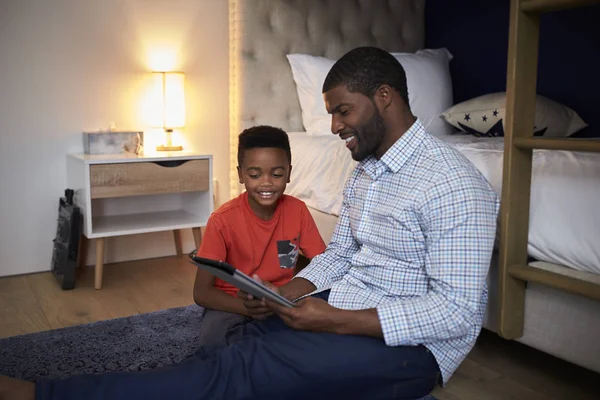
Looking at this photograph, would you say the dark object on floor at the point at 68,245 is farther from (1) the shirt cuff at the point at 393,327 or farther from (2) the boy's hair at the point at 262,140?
(1) the shirt cuff at the point at 393,327

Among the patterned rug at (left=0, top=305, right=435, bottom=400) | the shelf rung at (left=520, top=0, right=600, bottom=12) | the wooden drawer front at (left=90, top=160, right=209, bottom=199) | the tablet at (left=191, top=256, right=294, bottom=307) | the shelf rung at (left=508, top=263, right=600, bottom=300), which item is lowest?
the patterned rug at (left=0, top=305, right=435, bottom=400)

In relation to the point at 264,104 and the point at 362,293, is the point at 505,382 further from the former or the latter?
the point at 264,104

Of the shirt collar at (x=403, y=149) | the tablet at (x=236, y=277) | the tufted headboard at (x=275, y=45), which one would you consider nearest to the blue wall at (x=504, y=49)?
the tufted headboard at (x=275, y=45)

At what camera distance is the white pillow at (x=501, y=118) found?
2.54 metres

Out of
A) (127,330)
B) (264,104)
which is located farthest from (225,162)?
(127,330)

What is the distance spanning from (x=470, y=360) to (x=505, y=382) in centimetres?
16

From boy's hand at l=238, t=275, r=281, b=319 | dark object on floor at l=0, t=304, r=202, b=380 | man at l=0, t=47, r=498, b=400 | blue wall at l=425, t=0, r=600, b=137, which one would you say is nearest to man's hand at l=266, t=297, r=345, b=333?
man at l=0, t=47, r=498, b=400

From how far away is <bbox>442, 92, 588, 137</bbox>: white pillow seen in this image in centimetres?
254

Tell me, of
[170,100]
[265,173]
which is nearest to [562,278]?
[265,173]

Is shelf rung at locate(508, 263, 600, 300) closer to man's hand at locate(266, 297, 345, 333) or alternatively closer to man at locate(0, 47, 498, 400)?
man at locate(0, 47, 498, 400)

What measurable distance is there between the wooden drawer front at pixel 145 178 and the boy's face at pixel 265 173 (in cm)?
112

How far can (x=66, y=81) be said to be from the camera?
2.93m

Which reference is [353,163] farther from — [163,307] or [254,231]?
[163,307]

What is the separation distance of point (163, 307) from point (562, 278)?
154 centimetres
